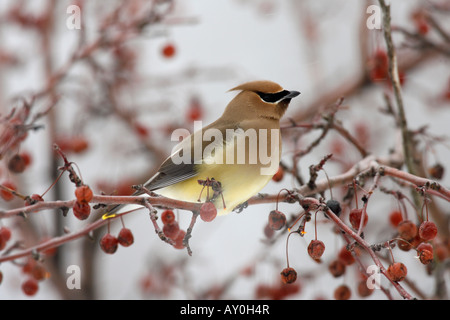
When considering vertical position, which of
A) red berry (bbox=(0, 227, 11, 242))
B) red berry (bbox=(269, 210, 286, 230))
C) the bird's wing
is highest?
the bird's wing

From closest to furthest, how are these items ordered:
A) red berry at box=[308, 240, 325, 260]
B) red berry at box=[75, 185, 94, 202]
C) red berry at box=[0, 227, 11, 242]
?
red berry at box=[75, 185, 94, 202], red berry at box=[308, 240, 325, 260], red berry at box=[0, 227, 11, 242]

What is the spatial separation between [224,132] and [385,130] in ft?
7.97

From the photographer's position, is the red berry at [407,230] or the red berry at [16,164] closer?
the red berry at [407,230]

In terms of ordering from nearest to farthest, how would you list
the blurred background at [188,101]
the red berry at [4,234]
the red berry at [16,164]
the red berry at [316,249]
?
the red berry at [316,249], the red berry at [4,234], the red berry at [16,164], the blurred background at [188,101]

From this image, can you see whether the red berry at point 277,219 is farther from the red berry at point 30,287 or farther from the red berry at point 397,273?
the red berry at point 30,287

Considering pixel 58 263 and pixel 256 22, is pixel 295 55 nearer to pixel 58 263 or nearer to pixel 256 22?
pixel 256 22

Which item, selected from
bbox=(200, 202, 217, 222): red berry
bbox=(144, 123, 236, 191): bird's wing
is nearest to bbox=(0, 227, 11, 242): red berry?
bbox=(144, 123, 236, 191): bird's wing

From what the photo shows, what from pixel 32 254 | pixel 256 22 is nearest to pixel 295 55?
pixel 256 22

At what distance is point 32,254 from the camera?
3.45 feet

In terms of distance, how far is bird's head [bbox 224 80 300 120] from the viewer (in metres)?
1.22

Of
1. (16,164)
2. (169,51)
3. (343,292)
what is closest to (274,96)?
(343,292)

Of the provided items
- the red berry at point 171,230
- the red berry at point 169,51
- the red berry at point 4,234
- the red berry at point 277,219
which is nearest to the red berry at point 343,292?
the red berry at point 277,219

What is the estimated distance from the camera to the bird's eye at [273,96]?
3.99 ft

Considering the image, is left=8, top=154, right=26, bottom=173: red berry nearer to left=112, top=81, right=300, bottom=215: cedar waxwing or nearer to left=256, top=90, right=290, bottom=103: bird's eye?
left=112, top=81, right=300, bottom=215: cedar waxwing
